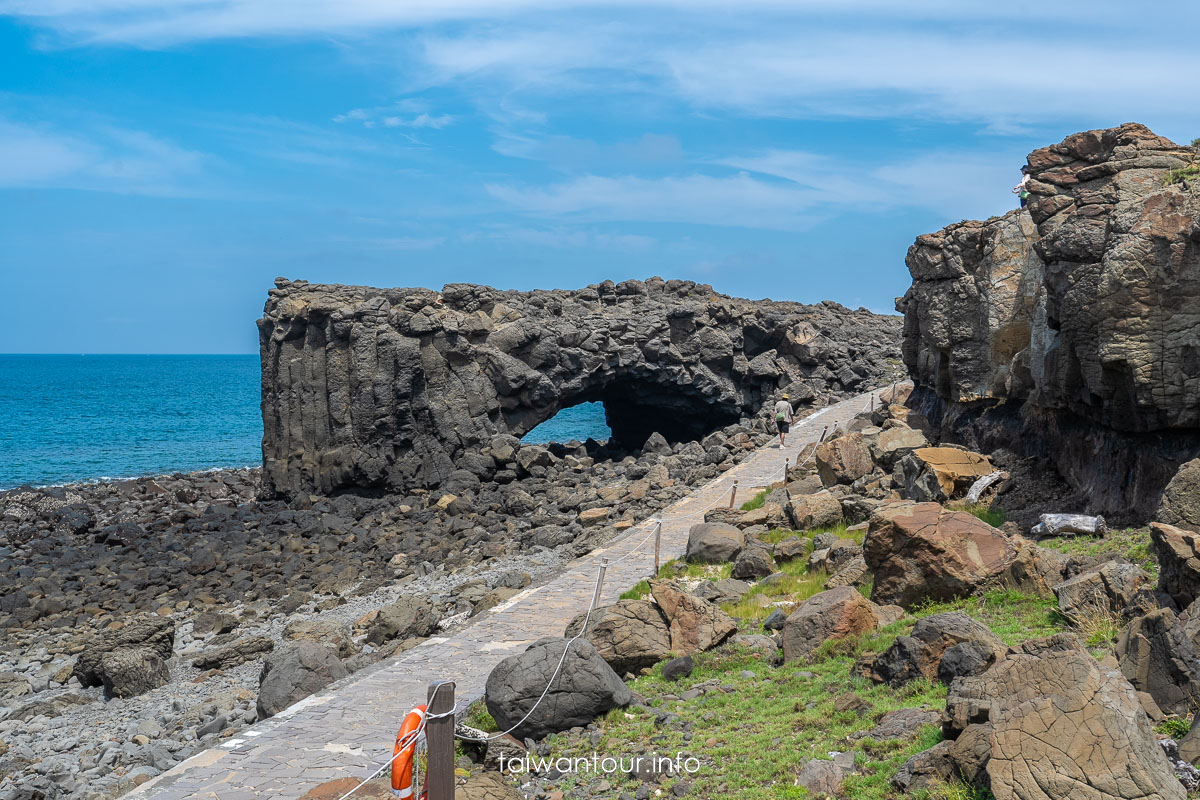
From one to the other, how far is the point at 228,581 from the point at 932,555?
66.1 ft

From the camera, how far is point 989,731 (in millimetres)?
6805

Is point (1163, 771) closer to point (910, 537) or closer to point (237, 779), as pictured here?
point (910, 537)

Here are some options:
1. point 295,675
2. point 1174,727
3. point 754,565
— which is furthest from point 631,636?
point 1174,727

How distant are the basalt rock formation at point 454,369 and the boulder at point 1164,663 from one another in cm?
2780

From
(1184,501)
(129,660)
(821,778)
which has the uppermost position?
(1184,501)

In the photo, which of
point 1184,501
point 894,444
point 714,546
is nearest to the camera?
point 1184,501

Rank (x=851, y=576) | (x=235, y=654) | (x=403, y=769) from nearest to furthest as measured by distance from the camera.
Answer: (x=403, y=769)
(x=851, y=576)
(x=235, y=654)

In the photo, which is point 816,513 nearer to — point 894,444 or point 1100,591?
point 894,444

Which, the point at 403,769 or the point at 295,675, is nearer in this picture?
the point at 403,769

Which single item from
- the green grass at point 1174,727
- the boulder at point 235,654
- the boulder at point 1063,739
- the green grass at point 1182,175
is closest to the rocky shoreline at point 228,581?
the boulder at point 235,654

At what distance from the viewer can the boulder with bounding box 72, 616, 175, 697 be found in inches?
677

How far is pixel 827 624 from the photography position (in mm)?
11500

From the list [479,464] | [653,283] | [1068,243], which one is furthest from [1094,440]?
[653,283]

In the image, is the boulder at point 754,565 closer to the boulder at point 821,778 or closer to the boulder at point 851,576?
the boulder at point 851,576
